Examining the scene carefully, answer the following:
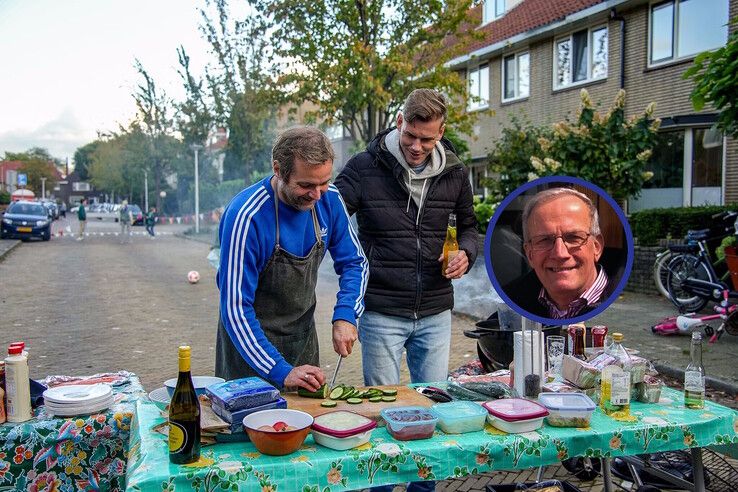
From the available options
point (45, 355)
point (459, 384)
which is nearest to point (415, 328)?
point (459, 384)

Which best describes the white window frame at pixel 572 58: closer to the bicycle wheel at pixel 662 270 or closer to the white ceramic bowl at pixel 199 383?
the bicycle wheel at pixel 662 270

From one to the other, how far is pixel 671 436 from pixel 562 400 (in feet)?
A: 1.42

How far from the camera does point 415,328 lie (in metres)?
3.47

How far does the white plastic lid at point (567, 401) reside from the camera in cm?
251

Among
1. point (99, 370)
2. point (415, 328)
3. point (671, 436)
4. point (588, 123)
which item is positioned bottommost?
point (99, 370)

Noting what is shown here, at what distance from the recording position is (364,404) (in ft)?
8.69

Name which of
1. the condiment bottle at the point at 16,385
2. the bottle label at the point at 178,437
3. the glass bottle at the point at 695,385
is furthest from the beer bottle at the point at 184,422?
the glass bottle at the point at 695,385

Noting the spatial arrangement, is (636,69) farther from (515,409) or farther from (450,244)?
(515,409)

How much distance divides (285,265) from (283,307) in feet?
0.77

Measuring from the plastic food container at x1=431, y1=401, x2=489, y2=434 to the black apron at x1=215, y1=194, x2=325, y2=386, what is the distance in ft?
2.86

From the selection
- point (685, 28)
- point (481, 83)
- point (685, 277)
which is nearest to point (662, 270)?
point (685, 277)

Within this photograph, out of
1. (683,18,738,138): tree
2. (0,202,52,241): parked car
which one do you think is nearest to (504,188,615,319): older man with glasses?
(683,18,738,138): tree

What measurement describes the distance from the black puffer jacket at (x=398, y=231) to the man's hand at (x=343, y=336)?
0.37 meters

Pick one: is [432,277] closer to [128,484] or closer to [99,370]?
[128,484]
